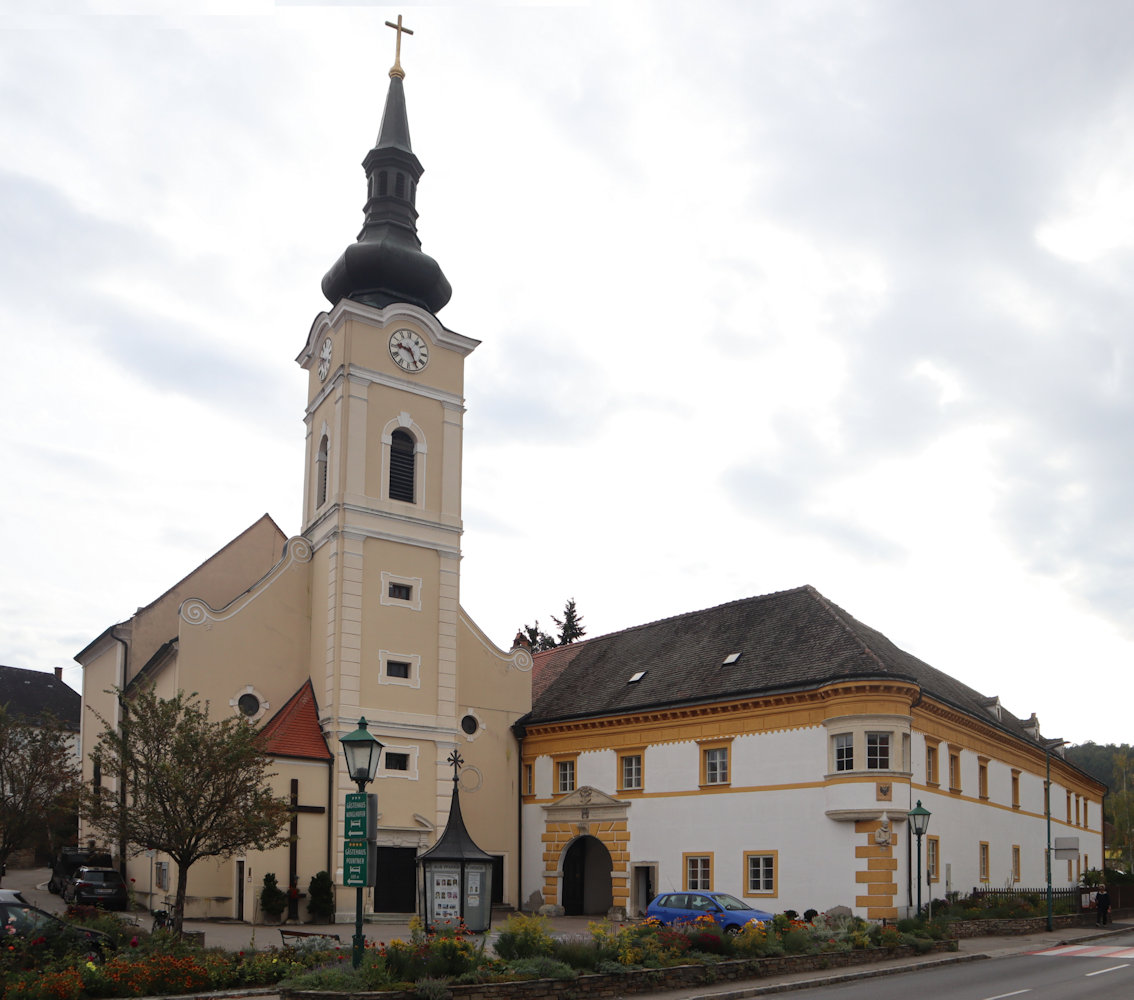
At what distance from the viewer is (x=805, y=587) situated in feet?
127

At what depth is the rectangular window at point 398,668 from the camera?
38094 mm

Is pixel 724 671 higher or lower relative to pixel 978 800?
higher

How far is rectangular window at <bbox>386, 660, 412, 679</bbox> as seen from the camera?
125 feet

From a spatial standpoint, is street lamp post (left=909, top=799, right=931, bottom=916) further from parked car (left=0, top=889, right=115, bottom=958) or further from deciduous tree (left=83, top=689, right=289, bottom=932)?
parked car (left=0, top=889, right=115, bottom=958)

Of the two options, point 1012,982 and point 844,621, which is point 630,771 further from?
point 1012,982

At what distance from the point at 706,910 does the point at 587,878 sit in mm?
14714

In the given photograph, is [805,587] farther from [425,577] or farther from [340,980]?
[340,980]

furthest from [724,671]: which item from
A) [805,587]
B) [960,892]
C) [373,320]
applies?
[373,320]

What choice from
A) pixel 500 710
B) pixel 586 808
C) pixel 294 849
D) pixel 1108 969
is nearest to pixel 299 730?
pixel 294 849

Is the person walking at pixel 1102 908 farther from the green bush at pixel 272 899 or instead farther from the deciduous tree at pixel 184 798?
the deciduous tree at pixel 184 798

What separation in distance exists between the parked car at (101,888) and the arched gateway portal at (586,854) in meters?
14.0

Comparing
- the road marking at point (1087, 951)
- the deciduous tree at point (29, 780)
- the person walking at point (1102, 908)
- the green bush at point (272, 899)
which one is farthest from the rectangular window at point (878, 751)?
the deciduous tree at point (29, 780)

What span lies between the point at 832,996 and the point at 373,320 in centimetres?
2769

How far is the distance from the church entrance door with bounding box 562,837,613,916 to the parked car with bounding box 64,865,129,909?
14537mm
